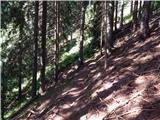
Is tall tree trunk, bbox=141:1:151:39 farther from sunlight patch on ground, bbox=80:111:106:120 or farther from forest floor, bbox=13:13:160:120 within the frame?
sunlight patch on ground, bbox=80:111:106:120

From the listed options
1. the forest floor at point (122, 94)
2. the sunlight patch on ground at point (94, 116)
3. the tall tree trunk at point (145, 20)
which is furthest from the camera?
the tall tree trunk at point (145, 20)

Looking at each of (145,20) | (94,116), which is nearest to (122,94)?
(94,116)

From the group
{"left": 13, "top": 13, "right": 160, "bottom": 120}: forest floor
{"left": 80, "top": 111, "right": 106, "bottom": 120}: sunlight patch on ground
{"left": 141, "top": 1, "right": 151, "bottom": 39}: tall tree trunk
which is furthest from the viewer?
{"left": 141, "top": 1, "right": 151, "bottom": 39}: tall tree trunk

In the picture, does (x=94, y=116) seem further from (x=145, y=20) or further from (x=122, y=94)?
(x=145, y=20)

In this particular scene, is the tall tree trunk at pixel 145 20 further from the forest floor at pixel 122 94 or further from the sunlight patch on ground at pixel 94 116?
the sunlight patch on ground at pixel 94 116

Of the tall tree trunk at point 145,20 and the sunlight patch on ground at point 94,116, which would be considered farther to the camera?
the tall tree trunk at point 145,20

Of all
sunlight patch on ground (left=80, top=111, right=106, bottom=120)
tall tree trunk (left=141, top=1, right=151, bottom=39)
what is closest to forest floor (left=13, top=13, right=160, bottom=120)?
sunlight patch on ground (left=80, top=111, right=106, bottom=120)

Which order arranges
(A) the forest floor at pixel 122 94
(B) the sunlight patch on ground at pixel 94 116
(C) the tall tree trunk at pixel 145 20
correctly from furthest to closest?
(C) the tall tree trunk at pixel 145 20, (B) the sunlight patch on ground at pixel 94 116, (A) the forest floor at pixel 122 94

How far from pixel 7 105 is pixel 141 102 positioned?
2214cm

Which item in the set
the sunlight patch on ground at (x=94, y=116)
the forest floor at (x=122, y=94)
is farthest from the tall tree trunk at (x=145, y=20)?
the sunlight patch on ground at (x=94, y=116)

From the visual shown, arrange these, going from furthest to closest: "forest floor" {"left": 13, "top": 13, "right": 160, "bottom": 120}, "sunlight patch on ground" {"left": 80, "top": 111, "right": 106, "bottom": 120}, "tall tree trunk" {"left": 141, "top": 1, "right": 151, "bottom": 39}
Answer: "tall tree trunk" {"left": 141, "top": 1, "right": 151, "bottom": 39}, "sunlight patch on ground" {"left": 80, "top": 111, "right": 106, "bottom": 120}, "forest floor" {"left": 13, "top": 13, "right": 160, "bottom": 120}

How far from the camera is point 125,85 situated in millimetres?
11906

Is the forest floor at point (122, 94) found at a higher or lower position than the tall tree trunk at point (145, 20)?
lower

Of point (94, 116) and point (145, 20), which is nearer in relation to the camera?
point (94, 116)
